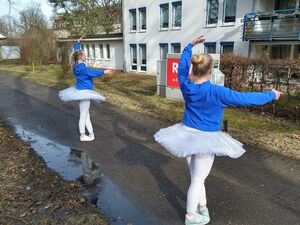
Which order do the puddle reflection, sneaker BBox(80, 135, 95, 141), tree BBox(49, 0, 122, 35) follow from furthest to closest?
1. tree BBox(49, 0, 122, 35)
2. sneaker BBox(80, 135, 95, 141)
3. the puddle reflection

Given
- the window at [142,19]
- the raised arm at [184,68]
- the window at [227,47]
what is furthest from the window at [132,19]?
the raised arm at [184,68]

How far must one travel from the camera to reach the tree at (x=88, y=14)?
125 ft

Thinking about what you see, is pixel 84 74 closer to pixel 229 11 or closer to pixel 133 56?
pixel 229 11

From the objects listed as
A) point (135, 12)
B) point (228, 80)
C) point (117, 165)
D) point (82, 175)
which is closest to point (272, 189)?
point (117, 165)

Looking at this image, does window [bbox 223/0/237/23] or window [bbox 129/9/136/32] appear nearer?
window [bbox 223/0/237/23]

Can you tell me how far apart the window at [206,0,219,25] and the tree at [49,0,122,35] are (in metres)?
21.1

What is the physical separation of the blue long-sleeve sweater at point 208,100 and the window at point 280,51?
1742cm

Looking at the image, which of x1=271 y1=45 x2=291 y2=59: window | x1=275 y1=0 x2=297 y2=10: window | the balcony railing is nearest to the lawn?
the balcony railing

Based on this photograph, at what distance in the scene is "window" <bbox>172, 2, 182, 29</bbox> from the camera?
2233 cm

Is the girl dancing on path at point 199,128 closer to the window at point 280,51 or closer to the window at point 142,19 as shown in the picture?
the window at point 280,51

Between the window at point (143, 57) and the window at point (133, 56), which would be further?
the window at point (133, 56)

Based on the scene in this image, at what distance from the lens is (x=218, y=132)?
3.35 meters

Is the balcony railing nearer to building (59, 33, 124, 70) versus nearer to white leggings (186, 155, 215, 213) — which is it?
building (59, 33, 124, 70)

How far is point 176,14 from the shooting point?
74.0 feet
